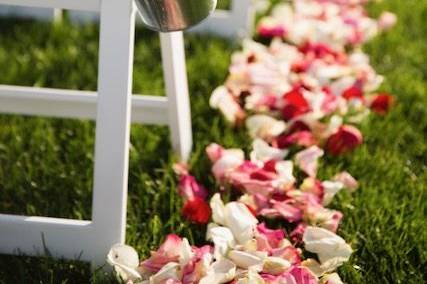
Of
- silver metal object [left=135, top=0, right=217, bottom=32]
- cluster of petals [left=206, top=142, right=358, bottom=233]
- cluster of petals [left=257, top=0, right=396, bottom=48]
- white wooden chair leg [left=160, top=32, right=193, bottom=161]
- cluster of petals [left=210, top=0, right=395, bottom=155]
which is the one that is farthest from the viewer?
cluster of petals [left=257, top=0, right=396, bottom=48]

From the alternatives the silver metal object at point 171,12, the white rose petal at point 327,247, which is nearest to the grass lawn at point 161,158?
the white rose petal at point 327,247

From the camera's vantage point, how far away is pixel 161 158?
6.84 feet

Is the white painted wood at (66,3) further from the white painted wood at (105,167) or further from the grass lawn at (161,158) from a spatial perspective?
the grass lawn at (161,158)

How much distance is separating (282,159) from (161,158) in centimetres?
28

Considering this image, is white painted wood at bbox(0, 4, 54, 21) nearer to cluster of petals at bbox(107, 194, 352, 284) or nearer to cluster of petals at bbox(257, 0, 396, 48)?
cluster of petals at bbox(257, 0, 396, 48)

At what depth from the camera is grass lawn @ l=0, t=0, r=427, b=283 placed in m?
1.74

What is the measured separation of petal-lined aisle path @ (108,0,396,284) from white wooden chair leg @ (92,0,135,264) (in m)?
0.09

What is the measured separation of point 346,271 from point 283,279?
19cm

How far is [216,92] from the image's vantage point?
7.47 ft

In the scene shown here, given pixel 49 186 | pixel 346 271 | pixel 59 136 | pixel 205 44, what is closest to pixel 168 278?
pixel 346 271

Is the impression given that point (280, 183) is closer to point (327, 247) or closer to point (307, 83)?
point (327, 247)

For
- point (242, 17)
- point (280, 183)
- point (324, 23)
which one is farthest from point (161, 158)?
point (324, 23)

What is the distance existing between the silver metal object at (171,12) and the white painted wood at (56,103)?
1.60 feet

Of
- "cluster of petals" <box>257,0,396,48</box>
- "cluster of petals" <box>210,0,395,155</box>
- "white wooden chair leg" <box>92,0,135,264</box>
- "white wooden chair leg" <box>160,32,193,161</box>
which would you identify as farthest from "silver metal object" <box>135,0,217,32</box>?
"cluster of petals" <box>257,0,396,48</box>
